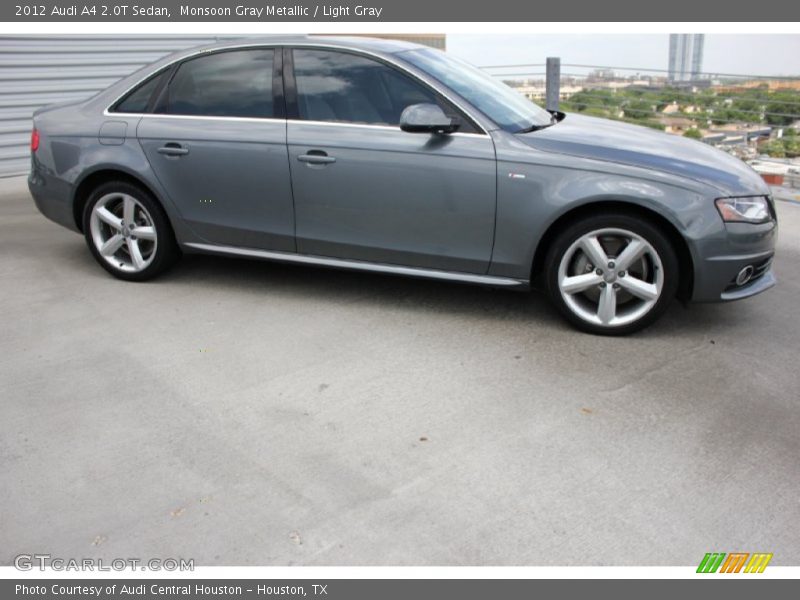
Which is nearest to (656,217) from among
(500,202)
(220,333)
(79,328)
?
(500,202)

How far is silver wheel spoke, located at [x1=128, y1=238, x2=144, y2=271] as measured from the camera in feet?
17.8

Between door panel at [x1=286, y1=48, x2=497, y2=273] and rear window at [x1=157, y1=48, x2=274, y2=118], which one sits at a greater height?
rear window at [x1=157, y1=48, x2=274, y2=118]

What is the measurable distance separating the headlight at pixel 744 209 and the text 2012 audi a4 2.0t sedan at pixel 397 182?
10 mm

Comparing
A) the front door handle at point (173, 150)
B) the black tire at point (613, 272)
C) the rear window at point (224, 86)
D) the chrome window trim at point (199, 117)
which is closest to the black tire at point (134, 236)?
the front door handle at point (173, 150)

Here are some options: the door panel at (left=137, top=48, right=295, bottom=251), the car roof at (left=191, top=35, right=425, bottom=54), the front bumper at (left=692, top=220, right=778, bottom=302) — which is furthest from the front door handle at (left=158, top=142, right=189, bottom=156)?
the front bumper at (left=692, top=220, right=778, bottom=302)

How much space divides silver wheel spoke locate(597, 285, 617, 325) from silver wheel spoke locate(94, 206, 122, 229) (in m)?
3.25

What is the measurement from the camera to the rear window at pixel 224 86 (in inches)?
197

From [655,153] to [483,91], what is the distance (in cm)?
115

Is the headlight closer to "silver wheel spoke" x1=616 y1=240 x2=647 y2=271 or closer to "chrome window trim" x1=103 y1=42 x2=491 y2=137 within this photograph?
"silver wheel spoke" x1=616 y1=240 x2=647 y2=271

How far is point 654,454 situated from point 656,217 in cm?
153

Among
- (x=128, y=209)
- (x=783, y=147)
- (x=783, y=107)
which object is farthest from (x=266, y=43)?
(x=783, y=107)

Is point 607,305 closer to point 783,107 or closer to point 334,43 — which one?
point 334,43

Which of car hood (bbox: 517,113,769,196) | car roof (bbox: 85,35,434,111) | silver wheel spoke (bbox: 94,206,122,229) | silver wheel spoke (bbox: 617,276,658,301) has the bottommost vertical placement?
silver wheel spoke (bbox: 617,276,658,301)

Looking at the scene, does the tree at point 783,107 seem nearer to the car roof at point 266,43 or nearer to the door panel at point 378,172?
the car roof at point 266,43
